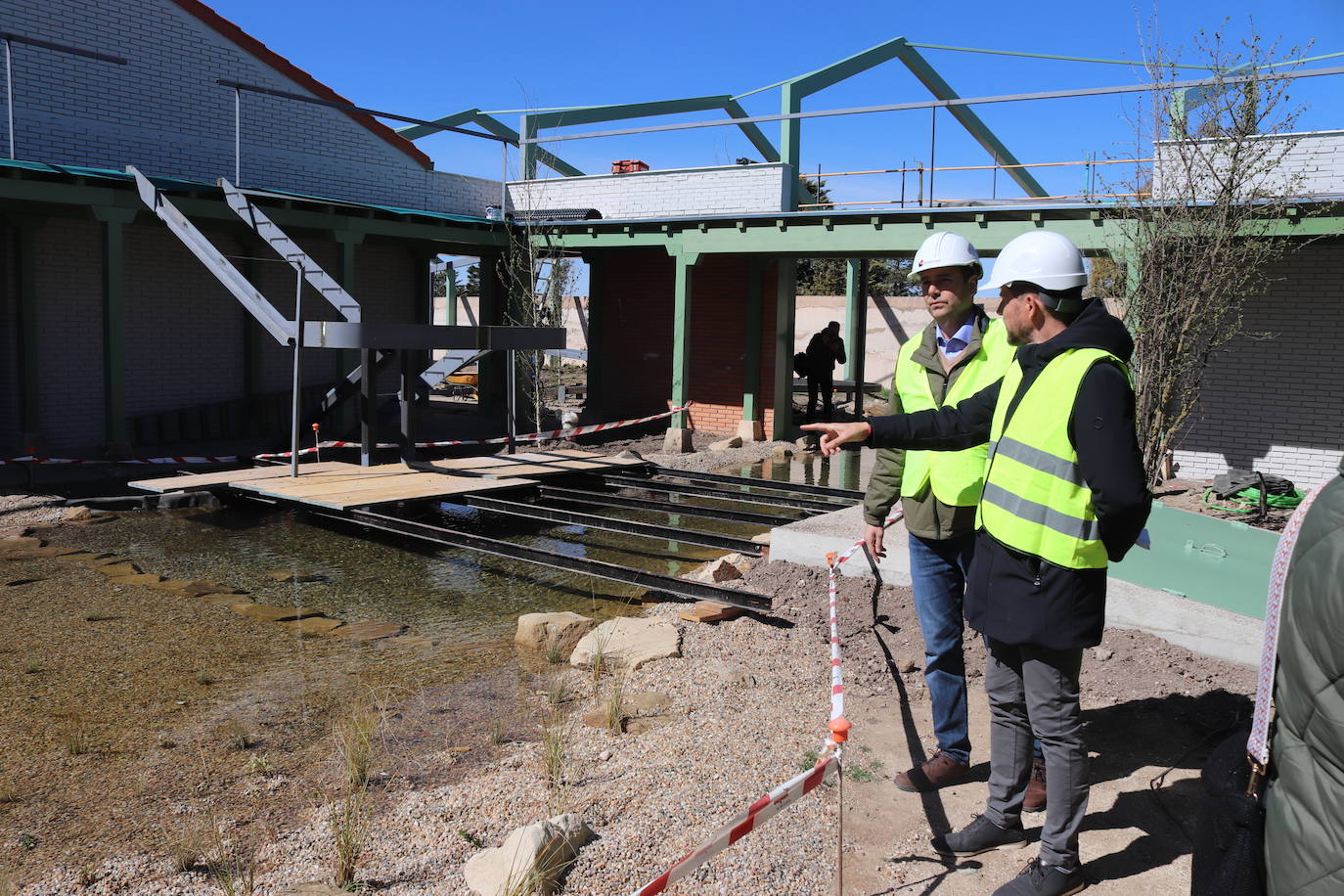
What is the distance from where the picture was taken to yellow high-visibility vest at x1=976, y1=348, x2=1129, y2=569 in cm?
293

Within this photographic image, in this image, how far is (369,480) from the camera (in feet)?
33.5

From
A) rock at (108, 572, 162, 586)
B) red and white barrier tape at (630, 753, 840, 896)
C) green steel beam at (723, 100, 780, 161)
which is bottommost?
rock at (108, 572, 162, 586)

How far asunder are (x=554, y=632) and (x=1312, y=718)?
15.2 feet

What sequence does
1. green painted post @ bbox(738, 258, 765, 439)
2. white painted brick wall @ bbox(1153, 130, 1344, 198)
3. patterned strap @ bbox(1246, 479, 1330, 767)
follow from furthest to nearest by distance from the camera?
green painted post @ bbox(738, 258, 765, 439)
white painted brick wall @ bbox(1153, 130, 1344, 198)
patterned strap @ bbox(1246, 479, 1330, 767)

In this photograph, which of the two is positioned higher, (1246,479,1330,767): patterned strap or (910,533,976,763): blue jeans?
(1246,479,1330,767): patterned strap

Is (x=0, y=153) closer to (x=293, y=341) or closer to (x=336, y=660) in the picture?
(x=293, y=341)

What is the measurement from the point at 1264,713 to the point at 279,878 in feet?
9.62

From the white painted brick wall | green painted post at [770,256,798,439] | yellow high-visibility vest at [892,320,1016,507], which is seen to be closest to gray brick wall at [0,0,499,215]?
green painted post at [770,256,798,439]

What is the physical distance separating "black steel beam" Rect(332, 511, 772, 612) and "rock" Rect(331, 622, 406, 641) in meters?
1.34

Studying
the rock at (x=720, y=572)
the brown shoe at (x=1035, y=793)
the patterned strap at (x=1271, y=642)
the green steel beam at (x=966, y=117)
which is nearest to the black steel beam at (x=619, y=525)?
the rock at (x=720, y=572)

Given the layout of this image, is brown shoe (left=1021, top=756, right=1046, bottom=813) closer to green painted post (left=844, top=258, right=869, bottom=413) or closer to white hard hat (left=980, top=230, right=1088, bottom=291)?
white hard hat (left=980, top=230, right=1088, bottom=291)

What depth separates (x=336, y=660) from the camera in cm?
584

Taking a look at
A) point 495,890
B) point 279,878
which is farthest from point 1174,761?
point 279,878

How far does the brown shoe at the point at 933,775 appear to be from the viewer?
3912 millimetres
